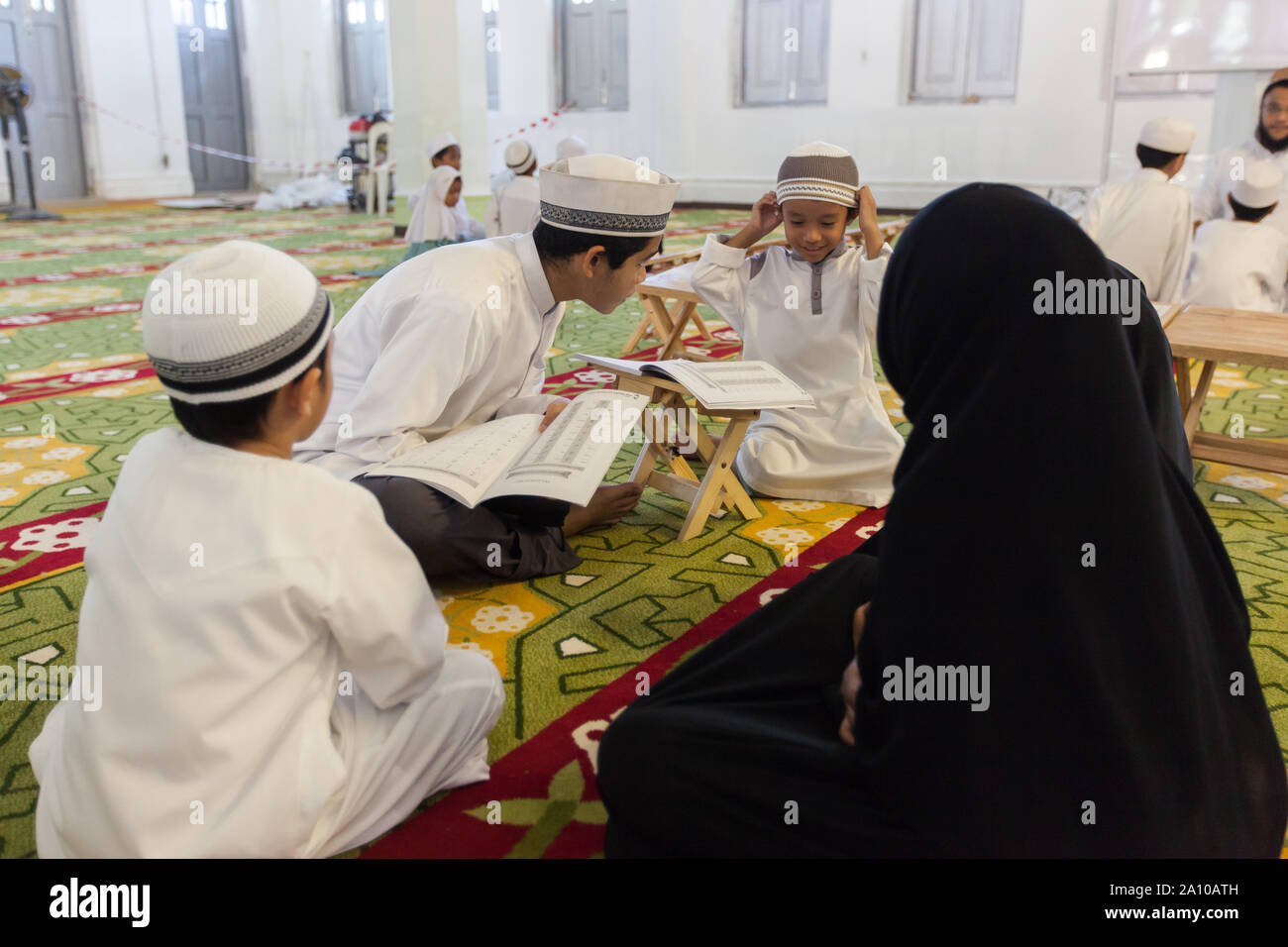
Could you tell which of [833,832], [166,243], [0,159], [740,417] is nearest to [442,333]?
[740,417]

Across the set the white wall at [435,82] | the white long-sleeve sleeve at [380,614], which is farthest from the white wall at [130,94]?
the white long-sleeve sleeve at [380,614]

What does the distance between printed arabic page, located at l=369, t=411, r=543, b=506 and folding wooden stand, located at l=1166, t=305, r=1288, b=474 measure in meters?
1.78

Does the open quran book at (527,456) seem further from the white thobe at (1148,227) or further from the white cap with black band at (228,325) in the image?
the white thobe at (1148,227)

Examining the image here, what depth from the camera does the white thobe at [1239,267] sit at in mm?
3969

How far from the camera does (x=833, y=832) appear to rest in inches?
42.5

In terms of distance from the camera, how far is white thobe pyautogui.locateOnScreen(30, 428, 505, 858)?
42.9 inches

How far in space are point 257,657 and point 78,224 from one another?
33.1 feet

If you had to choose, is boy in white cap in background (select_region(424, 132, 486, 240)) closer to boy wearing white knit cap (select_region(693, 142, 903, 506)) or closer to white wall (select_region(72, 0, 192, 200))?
boy wearing white knit cap (select_region(693, 142, 903, 506))

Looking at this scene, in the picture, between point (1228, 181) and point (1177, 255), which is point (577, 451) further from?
point (1228, 181)

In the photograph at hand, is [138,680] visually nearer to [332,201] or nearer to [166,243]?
[166,243]

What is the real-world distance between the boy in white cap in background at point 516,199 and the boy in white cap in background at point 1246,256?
3262 millimetres

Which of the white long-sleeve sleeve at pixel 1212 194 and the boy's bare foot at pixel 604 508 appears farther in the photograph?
the white long-sleeve sleeve at pixel 1212 194

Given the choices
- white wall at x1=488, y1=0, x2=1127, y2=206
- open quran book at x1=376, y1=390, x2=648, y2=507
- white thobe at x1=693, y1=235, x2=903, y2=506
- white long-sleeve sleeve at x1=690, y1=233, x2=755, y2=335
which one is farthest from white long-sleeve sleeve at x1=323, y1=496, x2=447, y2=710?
white wall at x1=488, y1=0, x2=1127, y2=206

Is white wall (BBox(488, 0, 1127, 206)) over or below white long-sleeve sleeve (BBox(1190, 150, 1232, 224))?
over
